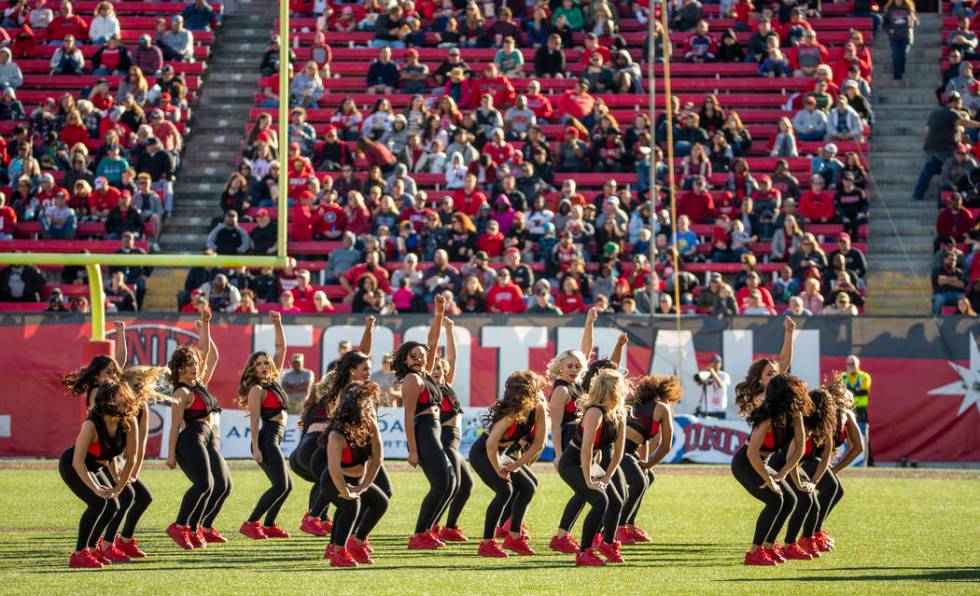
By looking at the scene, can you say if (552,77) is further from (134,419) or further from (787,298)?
(134,419)

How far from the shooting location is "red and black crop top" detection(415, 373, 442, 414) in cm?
1194

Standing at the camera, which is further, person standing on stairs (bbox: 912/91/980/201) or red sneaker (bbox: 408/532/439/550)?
person standing on stairs (bbox: 912/91/980/201)

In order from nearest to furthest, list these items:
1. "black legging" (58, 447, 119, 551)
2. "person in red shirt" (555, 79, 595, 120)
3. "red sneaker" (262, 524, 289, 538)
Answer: "black legging" (58, 447, 119, 551), "red sneaker" (262, 524, 289, 538), "person in red shirt" (555, 79, 595, 120)

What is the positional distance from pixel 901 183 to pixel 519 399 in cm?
1547

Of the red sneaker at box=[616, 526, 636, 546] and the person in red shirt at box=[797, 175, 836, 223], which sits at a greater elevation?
the person in red shirt at box=[797, 175, 836, 223]

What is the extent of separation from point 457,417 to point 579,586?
9.85ft

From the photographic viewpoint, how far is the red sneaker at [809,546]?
11797 millimetres

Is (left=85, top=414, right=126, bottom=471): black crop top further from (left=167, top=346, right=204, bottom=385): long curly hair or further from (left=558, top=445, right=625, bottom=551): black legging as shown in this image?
(left=558, top=445, right=625, bottom=551): black legging

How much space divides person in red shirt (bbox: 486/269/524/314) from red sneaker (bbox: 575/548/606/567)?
10146 mm

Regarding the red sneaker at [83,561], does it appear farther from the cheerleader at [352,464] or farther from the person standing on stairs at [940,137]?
the person standing on stairs at [940,137]

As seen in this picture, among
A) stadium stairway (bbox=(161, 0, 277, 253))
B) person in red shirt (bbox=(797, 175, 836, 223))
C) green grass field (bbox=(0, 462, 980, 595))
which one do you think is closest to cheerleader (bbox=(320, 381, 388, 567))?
green grass field (bbox=(0, 462, 980, 595))

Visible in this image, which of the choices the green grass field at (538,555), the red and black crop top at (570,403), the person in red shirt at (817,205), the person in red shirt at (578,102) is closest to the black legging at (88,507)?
the green grass field at (538,555)

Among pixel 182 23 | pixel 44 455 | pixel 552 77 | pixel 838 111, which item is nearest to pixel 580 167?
pixel 552 77

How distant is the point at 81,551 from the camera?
10.8 meters
